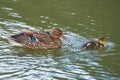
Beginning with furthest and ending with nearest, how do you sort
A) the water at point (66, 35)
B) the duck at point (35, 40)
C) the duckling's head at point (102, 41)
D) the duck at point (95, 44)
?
the duckling's head at point (102, 41) < the duck at point (95, 44) < the duck at point (35, 40) < the water at point (66, 35)

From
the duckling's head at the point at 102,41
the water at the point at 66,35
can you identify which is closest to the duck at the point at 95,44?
the duckling's head at the point at 102,41

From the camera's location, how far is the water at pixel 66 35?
26.3 feet

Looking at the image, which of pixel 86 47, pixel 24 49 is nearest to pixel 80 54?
pixel 86 47

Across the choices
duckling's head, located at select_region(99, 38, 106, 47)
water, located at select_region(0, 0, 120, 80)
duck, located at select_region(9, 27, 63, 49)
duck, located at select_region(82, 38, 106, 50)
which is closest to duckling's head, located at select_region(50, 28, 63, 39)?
duck, located at select_region(9, 27, 63, 49)

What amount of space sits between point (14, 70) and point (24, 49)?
1592mm

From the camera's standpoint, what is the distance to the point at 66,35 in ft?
34.6

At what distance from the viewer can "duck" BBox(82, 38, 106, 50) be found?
31.5 feet

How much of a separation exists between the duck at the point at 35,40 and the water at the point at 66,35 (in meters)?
0.15

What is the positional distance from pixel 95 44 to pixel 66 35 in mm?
979

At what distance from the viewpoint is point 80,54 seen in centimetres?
929

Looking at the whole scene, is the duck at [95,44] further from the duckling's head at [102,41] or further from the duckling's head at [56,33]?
the duckling's head at [56,33]

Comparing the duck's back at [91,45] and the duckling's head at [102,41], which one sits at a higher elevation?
the duckling's head at [102,41]

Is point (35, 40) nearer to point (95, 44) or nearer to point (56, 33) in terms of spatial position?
point (56, 33)

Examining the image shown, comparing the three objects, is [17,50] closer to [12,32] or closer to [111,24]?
[12,32]
